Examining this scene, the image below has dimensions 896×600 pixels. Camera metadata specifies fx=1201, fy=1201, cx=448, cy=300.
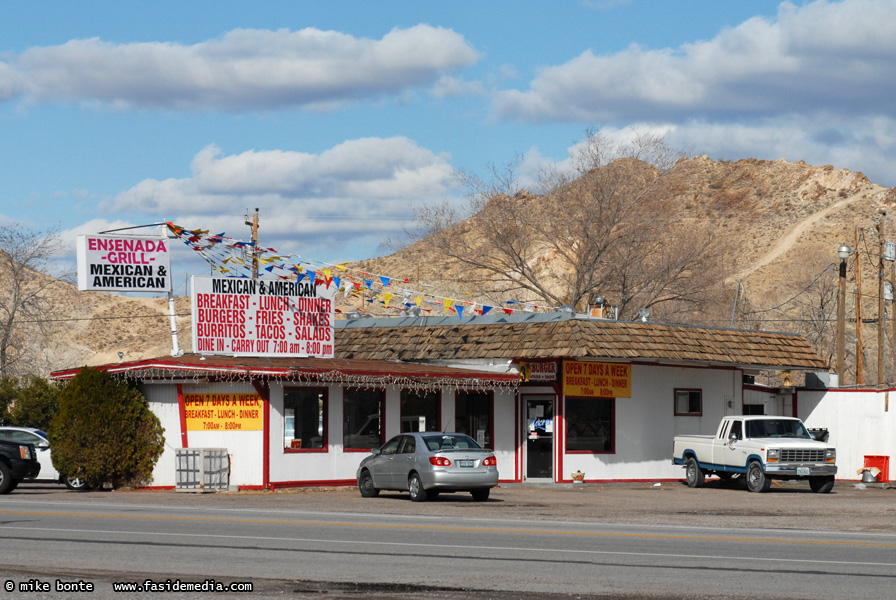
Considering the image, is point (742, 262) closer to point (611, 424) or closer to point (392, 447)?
point (611, 424)

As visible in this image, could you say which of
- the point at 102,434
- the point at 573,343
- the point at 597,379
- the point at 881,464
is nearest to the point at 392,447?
the point at 573,343

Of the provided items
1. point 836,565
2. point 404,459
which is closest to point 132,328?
point 404,459

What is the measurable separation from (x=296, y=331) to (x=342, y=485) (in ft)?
16.6

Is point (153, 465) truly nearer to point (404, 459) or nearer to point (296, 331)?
point (296, 331)

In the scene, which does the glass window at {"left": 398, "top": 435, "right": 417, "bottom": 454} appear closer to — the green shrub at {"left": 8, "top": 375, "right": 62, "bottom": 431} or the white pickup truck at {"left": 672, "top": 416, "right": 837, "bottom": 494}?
the white pickup truck at {"left": 672, "top": 416, "right": 837, "bottom": 494}

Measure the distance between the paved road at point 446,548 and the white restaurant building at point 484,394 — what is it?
429cm

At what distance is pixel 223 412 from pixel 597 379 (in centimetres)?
1032

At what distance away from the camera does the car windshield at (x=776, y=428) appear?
2984cm

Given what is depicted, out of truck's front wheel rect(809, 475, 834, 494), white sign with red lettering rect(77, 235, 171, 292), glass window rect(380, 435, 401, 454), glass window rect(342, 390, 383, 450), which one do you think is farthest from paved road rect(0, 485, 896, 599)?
white sign with red lettering rect(77, 235, 171, 292)

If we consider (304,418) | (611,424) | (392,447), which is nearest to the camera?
(392,447)

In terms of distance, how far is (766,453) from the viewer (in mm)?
28953

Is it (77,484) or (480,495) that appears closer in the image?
(480,495)

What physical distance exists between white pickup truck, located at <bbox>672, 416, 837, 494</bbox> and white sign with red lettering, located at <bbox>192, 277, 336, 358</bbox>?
10826 mm

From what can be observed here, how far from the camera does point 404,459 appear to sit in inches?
997
